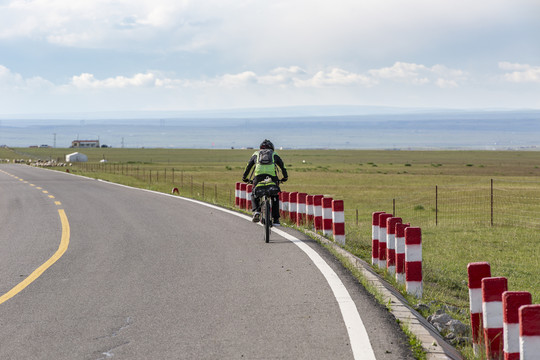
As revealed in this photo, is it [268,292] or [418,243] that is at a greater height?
[418,243]

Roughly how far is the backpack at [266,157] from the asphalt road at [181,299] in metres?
1.41

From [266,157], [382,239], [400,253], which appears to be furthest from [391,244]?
[266,157]

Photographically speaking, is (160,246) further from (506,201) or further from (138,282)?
(506,201)

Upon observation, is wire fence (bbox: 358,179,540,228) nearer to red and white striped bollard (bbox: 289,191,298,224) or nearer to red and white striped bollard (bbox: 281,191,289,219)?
red and white striped bollard (bbox: 281,191,289,219)

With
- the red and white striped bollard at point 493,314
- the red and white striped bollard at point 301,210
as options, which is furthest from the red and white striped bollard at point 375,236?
the red and white striped bollard at point 301,210

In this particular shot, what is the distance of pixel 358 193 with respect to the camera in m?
46.7

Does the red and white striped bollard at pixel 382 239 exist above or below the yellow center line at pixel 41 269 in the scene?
above

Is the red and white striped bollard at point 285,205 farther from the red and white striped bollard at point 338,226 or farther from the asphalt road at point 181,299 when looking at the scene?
the red and white striped bollard at point 338,226

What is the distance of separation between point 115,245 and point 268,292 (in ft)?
16.4

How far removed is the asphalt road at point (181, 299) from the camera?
5.82 m

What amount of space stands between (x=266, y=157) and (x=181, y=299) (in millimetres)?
5620

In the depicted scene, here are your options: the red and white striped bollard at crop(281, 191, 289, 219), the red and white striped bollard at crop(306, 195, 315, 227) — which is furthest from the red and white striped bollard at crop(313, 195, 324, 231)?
the red and white striped bollard at crop(281, 191, 289, 219)

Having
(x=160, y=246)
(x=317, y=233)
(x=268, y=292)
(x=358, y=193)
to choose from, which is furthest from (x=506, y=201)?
(x=268, y=292)

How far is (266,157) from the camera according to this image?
1297cm
